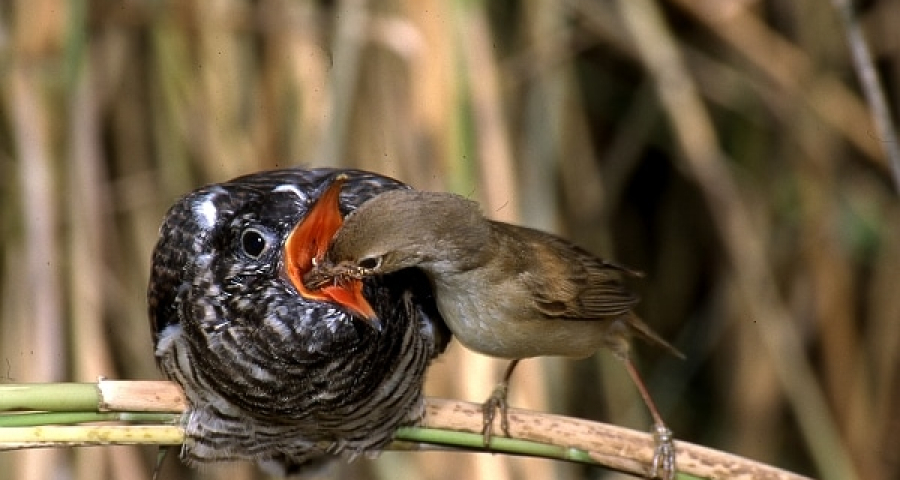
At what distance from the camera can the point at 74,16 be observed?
81.3 inches

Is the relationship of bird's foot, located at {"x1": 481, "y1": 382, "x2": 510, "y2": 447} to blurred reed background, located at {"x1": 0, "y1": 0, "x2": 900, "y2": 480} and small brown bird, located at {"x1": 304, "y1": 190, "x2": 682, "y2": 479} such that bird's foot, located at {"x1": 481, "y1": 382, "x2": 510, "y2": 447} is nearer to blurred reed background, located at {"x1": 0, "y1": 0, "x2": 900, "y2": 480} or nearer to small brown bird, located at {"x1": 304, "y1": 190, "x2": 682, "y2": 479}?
small brown bird, located at {"x1": 304, "y1": 190, "x2": 682, "y2": 479}

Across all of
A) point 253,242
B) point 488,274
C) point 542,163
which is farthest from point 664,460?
point 542,163

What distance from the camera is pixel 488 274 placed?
1.66 metres

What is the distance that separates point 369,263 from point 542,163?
1.00 m

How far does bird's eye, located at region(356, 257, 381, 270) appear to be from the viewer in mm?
1483

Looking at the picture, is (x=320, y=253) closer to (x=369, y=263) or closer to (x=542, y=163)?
(x=369, y=263)

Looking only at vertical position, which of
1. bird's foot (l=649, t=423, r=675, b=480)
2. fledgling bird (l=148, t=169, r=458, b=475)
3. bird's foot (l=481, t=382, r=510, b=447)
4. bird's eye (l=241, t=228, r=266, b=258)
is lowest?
bird's foot (l=649, t=423, r=675, b=480)

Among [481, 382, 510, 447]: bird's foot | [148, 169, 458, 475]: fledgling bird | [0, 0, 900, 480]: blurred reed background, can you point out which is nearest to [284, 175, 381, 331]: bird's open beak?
[148, 169, 458, 475]: fledgling bird

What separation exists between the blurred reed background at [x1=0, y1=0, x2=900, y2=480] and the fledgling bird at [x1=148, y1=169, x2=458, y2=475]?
0.98 ft

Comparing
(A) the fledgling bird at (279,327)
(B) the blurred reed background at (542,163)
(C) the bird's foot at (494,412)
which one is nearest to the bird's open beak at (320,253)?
(A) the fledgling bird at (279,327)

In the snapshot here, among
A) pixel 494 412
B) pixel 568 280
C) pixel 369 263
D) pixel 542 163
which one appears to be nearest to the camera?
pixel 369 263

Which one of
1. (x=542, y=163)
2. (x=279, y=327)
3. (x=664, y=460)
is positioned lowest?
(x=664, y=460)

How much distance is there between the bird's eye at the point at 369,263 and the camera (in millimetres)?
1483

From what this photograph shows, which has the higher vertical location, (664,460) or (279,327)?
(279,327)
